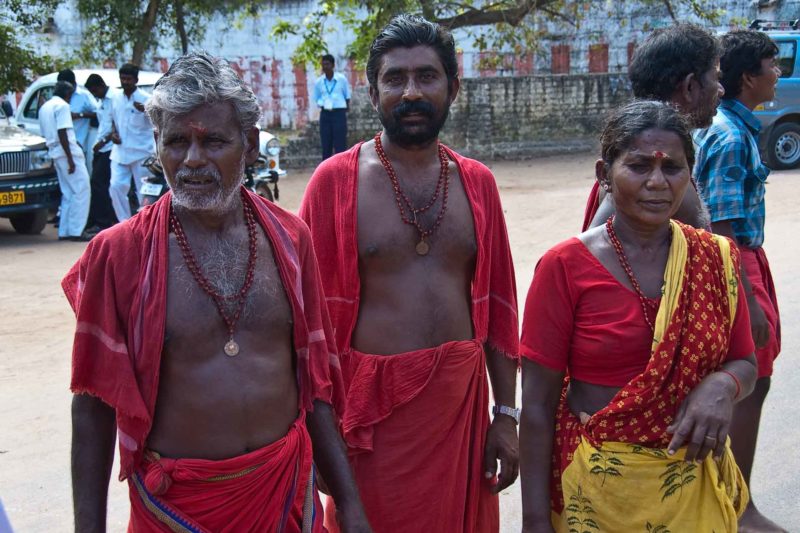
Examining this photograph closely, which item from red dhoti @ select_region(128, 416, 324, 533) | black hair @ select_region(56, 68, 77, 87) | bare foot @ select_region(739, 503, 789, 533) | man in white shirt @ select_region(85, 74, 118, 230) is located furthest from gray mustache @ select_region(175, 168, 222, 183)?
black hair @ select_region(56, 68, 77, 87)

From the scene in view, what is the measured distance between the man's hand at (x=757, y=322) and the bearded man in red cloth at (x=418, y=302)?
2.85 feet

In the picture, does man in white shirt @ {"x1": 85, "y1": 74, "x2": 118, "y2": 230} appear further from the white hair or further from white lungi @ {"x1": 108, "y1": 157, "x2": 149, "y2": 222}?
the white hair

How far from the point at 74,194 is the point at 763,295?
9.43 m

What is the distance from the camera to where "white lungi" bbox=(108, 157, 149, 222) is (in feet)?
37.7

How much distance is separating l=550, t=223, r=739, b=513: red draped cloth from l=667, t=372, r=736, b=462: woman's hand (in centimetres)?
4

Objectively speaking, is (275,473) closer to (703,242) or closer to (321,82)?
(703,242)

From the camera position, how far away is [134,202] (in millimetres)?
12000

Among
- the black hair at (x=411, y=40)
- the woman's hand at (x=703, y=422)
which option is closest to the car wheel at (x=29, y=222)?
the black hair at (x=411, y=40)

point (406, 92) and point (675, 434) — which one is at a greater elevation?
point (406, 92)

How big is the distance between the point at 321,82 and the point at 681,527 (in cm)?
1419

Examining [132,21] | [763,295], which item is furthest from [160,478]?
[132,21]

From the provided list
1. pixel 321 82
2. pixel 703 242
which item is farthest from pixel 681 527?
pixel 321 82

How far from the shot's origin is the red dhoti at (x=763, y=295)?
370cm

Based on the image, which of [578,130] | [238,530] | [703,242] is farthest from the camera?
[578,130]
